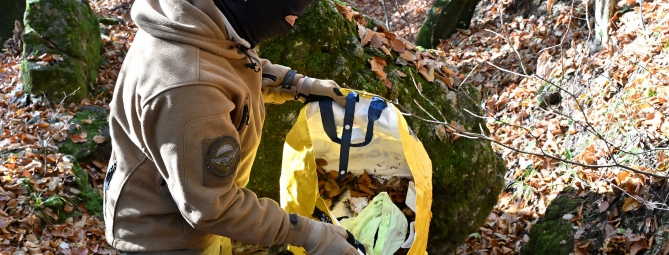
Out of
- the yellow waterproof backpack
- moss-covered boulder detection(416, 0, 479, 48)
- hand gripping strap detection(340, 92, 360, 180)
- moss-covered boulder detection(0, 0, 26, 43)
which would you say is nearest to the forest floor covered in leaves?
the yellow waterproof backpack

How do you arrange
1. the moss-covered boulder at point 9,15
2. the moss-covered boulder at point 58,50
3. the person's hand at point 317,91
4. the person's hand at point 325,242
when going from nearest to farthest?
1. the person's hand at point 325,242
2. the person's hand at point 317,91
3. the moss-covered boulder at point 58,50
4. the moss-covered boulder at point 9,15

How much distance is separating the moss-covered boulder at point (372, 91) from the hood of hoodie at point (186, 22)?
190 cm

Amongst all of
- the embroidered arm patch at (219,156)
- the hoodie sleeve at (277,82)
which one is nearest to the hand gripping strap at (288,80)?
the hoodie sleeve at (277,82)

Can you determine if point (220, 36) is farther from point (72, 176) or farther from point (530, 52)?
point (530, 52)

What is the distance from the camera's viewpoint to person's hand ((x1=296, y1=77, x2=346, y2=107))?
2703mm

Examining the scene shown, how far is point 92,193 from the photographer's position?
4.51 metres

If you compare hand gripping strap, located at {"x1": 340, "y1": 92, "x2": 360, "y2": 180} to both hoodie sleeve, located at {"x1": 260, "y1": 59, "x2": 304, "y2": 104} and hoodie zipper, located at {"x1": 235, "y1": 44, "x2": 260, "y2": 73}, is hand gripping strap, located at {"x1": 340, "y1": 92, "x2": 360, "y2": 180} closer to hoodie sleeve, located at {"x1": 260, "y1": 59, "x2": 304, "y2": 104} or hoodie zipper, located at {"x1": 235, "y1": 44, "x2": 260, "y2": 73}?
hoodie sleeve, located at {"x1": 260, "y1": 59, "x2": 304, "y2": 104}

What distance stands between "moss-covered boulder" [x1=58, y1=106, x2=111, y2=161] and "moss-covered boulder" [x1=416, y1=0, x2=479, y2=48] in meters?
5.74

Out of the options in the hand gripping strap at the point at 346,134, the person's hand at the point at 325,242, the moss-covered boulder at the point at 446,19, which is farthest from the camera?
the moss-covered boulder at the point at 446,19

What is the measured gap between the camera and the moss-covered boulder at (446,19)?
921 cm

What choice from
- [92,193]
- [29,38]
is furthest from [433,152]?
[29,38]

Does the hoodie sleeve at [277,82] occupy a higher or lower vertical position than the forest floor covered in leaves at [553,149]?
higher

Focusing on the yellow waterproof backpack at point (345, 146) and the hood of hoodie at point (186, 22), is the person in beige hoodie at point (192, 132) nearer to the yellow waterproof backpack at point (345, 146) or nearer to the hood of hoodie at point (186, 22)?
the hood of hoodie at point (186, 22)

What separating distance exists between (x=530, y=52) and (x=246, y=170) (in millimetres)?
6242
